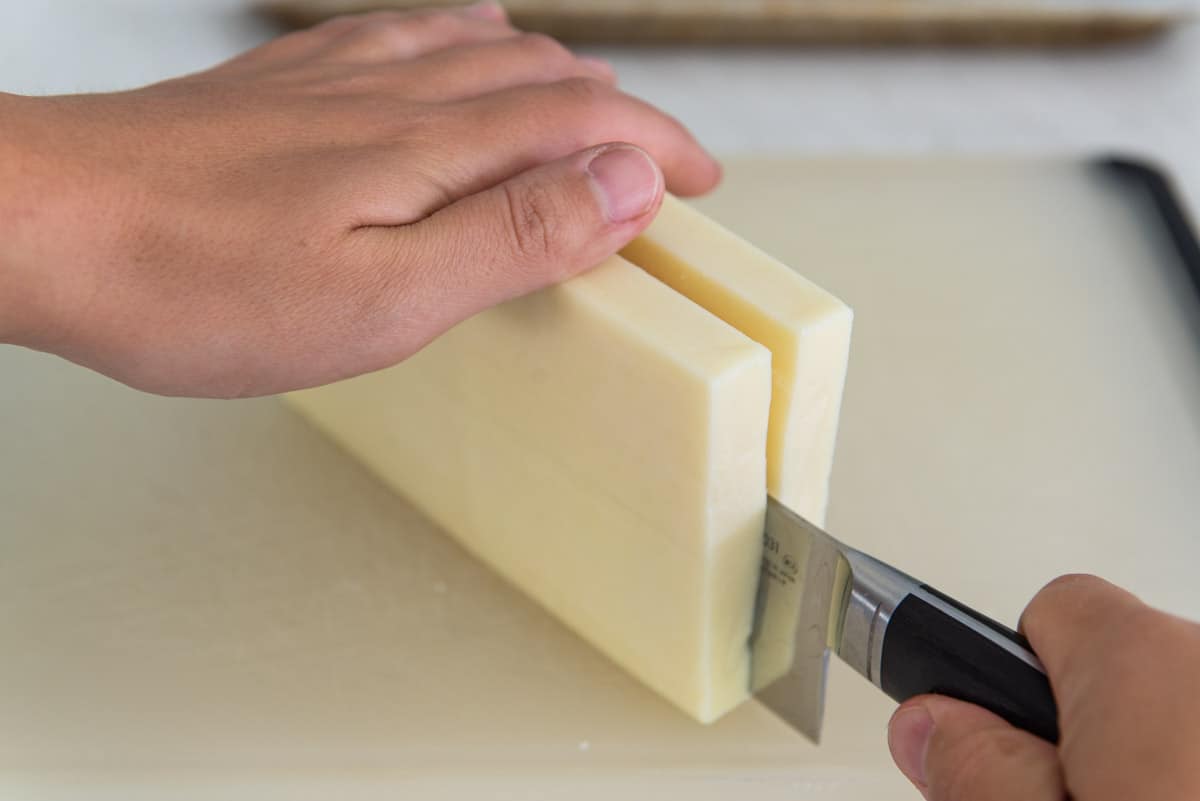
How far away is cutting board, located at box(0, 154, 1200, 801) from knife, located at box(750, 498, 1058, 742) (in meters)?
0.09

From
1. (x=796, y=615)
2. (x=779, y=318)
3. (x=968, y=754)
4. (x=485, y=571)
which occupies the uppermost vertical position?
(x=779, y=318)

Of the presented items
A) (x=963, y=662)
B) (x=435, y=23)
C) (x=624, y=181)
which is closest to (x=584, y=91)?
(x=624, y=181)

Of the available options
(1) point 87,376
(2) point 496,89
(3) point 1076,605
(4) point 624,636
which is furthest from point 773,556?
(1) point 87,376

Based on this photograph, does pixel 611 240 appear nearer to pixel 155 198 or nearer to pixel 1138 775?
pixel 155 198

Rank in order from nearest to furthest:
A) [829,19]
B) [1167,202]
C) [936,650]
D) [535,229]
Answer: [936,650], [535,229], [1167,202], [829,19]

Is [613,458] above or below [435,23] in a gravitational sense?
below

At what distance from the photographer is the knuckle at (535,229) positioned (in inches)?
43.3

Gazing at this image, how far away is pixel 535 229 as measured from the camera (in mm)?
1100

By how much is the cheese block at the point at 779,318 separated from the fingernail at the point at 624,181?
6cm

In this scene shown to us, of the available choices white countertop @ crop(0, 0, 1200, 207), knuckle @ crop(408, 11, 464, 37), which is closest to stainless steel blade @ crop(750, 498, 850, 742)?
knuckle @ crop(408, 11, 464, 37)

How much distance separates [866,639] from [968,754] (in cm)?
18

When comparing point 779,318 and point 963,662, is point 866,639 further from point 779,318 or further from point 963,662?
point 779,318

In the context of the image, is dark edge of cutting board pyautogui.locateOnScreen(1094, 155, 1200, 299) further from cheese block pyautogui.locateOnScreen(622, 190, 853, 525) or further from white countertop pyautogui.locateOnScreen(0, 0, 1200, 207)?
cheese block pyautogui.locateOnScreen(622, 190, 853, 525)

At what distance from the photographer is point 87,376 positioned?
1.66 metres
